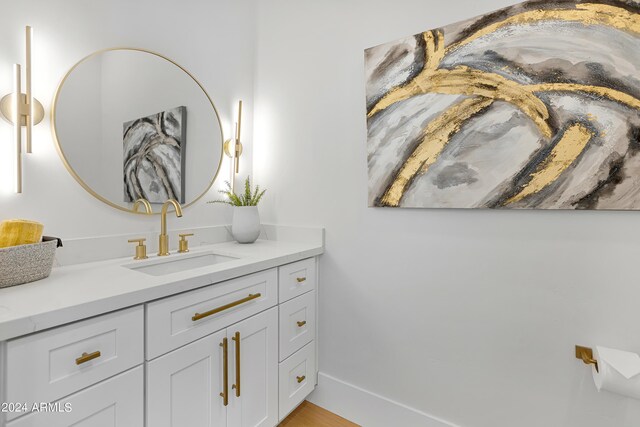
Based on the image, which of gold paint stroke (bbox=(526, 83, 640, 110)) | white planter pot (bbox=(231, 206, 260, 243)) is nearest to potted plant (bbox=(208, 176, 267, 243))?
white planter pot (bbox=(231, 206, 260, 243))

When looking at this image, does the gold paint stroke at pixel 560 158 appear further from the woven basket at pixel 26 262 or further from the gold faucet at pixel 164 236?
the woven basket at pixel 26 262

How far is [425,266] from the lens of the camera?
56.2 inches

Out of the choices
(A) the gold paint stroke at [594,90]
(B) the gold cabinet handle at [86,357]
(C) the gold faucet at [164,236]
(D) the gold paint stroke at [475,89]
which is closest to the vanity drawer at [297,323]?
(C) the gold faucet at [164,236]

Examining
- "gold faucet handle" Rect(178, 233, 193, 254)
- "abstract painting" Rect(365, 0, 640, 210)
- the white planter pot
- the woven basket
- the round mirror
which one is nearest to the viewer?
the woven basket

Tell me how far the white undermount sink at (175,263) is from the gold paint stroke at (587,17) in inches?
61.1

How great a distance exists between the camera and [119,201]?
1399mm

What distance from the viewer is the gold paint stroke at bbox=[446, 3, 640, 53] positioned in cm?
101

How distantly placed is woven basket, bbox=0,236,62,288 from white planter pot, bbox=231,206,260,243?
82 cm

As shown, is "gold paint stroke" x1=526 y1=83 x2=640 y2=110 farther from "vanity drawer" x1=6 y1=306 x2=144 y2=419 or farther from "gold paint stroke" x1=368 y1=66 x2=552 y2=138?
"vanity drawer" x1=6 y1=306 x2=144 y2=419

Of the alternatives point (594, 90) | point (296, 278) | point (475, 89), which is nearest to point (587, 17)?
point (594, 90)

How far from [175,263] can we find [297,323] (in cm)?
65

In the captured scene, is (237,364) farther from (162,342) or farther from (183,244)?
(183,244)

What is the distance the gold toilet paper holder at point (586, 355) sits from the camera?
1049 mm

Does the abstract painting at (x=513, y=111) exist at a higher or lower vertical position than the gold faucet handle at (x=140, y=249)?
higher
